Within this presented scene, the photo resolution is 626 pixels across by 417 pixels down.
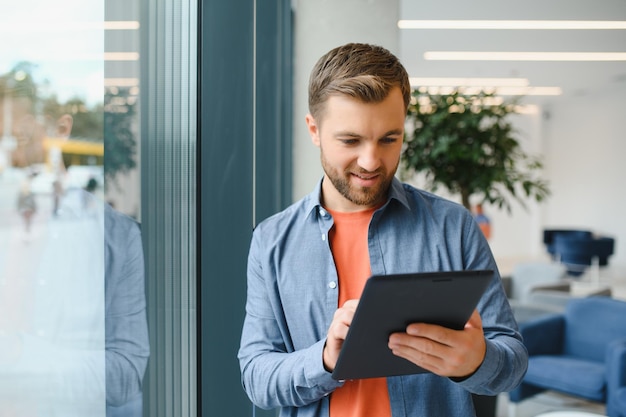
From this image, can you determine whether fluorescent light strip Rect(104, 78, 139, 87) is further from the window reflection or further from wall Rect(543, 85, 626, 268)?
wall Rect(543, 85, 626, 268)

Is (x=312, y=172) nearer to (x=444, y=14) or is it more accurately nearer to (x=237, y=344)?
(x=237, y=344)

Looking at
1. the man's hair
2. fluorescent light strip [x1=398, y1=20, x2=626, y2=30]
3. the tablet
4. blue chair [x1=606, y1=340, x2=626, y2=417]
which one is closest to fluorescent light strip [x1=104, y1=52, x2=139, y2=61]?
the man's hair

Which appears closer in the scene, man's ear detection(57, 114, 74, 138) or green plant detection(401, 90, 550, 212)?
man's ear detection(57, 114, 74, 138)

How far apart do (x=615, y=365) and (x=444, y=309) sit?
348cm

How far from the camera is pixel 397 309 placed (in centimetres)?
102

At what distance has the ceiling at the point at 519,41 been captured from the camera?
21.5 ft

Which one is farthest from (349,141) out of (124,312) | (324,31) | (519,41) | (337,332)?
(519,41)

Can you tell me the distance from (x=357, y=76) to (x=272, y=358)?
1.94 ft

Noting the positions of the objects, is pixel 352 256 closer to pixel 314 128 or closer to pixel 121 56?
pixel 314 128

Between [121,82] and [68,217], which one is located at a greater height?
[121,82]

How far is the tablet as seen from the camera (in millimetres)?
979

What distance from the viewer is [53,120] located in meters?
0.84

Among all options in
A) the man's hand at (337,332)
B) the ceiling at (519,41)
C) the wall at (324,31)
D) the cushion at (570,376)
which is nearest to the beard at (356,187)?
the man's hand at (337,332)

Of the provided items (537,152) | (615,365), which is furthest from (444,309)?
(537,152)
